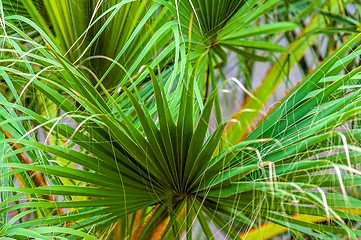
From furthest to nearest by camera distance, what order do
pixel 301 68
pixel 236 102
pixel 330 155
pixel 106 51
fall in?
pixel 236 102 < pixel 301 68 < pixel 106 51 < pixel 330 155

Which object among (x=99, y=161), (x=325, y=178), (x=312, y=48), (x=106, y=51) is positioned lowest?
(x=325, y=178)

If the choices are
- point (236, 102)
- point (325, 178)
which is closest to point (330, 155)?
point (325, 178)

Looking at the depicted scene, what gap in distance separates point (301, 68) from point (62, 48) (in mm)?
819

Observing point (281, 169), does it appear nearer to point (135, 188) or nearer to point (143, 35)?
point (135, 188)

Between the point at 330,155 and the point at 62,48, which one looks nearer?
the point at 330,155

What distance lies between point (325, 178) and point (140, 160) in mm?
231

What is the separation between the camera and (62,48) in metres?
1.11

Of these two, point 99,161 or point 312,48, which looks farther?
point 312,48

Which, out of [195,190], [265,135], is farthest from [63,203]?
[265,135]

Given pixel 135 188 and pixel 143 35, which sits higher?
pixel 143 35

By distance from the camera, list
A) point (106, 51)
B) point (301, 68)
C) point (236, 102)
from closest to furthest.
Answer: point (106, 51) → point (301, 68) → point (236, 102)

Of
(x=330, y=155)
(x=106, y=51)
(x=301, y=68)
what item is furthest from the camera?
(x=301, y=68)

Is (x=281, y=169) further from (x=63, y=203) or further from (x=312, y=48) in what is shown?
(x=312, y=48)

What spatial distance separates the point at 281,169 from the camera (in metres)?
0.79
